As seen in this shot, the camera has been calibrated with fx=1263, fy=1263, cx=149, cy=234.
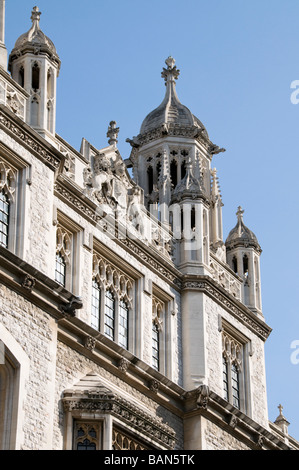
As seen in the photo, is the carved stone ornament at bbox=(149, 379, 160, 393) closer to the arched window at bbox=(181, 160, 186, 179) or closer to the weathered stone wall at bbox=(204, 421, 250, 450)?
the weathered stone wall at bbox=(204, 421, 250, 450)

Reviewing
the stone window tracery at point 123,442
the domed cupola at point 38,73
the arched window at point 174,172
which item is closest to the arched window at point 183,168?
the arched window at point 174,172

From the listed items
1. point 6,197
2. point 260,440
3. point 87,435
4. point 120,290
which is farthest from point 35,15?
point 260,440

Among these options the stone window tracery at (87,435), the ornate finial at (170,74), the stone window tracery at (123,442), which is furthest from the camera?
the ornate finial at (170,74)

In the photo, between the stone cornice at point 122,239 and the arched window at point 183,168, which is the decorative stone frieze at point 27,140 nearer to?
the stone cornice at point 122,239

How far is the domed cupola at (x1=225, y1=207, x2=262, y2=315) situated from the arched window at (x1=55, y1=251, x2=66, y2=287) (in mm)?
9392

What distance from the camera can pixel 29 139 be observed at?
100.0 ft

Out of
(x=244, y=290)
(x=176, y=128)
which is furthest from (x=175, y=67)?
(x=244, y=290)

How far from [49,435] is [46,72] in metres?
9.95

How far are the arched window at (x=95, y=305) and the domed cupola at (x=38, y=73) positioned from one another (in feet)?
12.9

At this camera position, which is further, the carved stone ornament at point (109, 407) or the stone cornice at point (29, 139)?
the stone cornice at point (29, 139)

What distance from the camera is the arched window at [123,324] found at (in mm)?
33188

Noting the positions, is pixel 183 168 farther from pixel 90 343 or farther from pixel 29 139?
pixel 90 343

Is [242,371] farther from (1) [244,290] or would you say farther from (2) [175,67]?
(2) [175,67]

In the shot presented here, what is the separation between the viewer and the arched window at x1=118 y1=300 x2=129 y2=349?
109 ft
